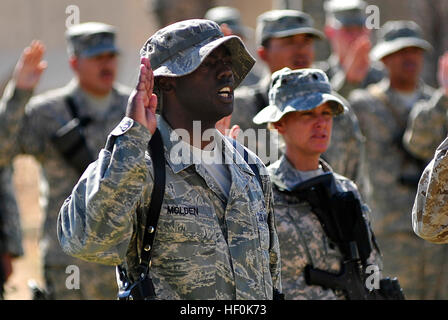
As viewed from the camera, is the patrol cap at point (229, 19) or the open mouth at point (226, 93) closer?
the open mouth at point (226, 93)

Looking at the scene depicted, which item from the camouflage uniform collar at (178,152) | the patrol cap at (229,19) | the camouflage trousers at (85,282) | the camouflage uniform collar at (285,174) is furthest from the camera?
the patrol cap at (229,19)

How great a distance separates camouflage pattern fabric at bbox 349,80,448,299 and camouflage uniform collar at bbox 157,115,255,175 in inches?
174

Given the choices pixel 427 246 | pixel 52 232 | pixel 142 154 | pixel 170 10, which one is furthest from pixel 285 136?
pixel 170 10

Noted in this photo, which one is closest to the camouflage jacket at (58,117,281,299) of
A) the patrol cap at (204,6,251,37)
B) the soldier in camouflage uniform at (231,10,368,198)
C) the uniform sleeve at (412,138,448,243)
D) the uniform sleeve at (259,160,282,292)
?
the uniform sleeve at (259,160,282,292)

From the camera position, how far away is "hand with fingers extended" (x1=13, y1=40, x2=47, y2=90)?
24.3ft

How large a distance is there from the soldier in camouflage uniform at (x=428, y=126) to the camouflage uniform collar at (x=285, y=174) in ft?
8.34

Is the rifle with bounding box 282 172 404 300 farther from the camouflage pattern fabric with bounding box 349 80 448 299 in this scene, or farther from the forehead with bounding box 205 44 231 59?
the camouflage pattern fabric with bounding box 349 80 448 299

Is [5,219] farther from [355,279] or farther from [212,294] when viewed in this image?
[212,294]

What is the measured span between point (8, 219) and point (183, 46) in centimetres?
456

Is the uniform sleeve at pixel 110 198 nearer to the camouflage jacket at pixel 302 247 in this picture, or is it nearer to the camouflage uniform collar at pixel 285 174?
the camouflage jacket at pixel 302 247

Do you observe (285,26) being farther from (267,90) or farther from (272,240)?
(272,240)

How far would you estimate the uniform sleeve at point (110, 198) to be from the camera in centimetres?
394

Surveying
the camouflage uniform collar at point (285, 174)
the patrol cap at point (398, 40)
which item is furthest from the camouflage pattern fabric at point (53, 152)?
the patrol cap at point (398, 40)

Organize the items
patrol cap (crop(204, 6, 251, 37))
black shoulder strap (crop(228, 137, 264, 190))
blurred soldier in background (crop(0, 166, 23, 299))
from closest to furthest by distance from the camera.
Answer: black shoulder strap (crop(228, 137, 264, 190)), blurred soldier in background (crop(0, 166, 23, 299)), patrol cap (crop(204, 6, 251, 37))
